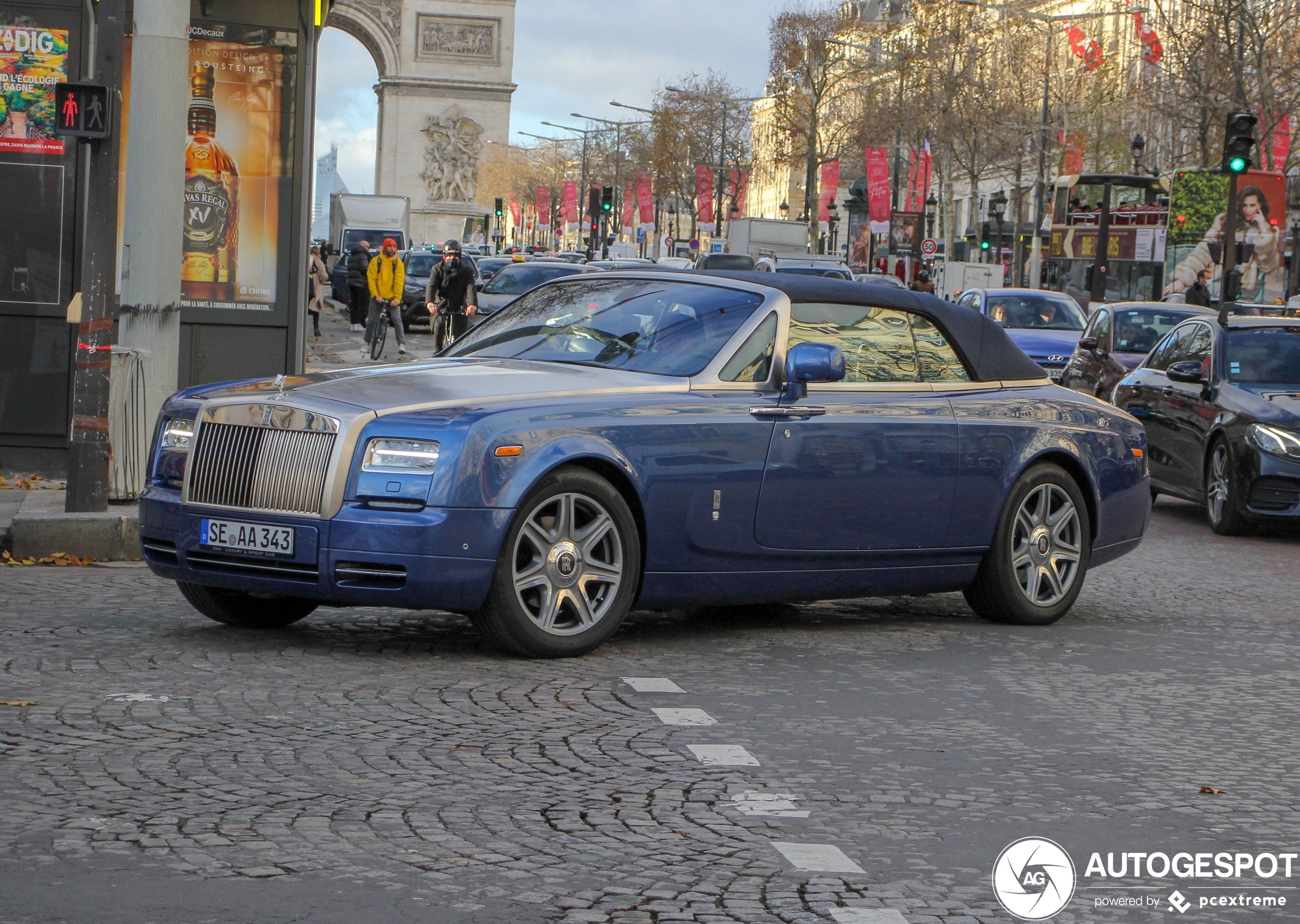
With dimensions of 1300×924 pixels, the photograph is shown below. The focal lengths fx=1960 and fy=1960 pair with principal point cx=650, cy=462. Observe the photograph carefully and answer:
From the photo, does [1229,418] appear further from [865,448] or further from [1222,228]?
[1222,228]

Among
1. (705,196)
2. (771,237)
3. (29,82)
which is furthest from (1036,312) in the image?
(705,196)

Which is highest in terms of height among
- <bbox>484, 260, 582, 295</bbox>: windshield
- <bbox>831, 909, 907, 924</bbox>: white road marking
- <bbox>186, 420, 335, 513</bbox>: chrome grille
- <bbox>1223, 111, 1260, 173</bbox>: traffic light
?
<bbox>1223, 111, 1260, 173</bbox>: traffic light

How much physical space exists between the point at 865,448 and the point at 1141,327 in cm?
1449

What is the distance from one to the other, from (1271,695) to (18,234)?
8.87m

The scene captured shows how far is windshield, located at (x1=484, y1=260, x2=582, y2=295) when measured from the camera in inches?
1336

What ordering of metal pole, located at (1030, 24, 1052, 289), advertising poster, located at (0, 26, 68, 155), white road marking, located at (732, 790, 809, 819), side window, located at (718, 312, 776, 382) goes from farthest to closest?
metal pole, located at (1030, 24, 1052, 289), advertising poster, located at (0, 26, 68, 155), side window, located at (718, 312, 776, 382), white road marking, located at (732, 790, 809, 819)

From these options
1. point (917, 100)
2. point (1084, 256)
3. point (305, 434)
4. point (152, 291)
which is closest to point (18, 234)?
point (152, 291)

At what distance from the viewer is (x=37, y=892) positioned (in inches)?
161

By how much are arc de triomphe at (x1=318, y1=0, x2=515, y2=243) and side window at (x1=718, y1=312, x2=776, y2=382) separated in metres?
67.7

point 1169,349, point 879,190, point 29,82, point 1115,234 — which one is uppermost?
point 879,190

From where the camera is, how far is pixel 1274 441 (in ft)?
43.1

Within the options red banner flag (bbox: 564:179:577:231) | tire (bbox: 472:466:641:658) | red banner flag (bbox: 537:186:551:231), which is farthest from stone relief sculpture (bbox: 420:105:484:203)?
tire (bbox: 472:466:641:658)

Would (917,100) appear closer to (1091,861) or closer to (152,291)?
(152,291)

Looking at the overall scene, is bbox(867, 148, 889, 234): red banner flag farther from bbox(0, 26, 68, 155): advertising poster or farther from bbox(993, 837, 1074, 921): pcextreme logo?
bbox(993, 837, 1074, 921): pcextreme logo
